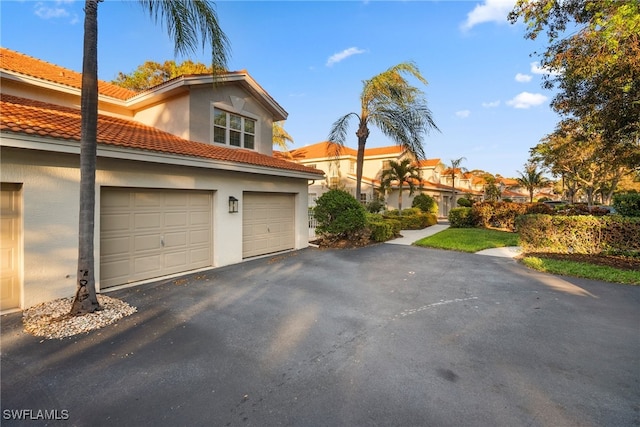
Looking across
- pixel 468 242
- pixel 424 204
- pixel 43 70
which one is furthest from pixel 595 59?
pixel 424 204

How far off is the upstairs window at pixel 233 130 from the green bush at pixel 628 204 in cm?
1386

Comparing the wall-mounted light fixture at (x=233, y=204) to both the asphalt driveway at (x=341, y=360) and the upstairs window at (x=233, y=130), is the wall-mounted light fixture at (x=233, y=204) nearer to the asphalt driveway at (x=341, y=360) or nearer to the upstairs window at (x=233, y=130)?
the asphalt driveway at (x=341, y=360)

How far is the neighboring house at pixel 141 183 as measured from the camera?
530cm

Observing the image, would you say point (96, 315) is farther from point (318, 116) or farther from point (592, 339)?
point (318, 116)

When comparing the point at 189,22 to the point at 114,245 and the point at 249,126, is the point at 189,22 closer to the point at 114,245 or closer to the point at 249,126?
the point at 114,245

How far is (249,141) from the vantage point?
1239cm

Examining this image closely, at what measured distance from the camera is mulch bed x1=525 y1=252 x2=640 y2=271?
8.38m

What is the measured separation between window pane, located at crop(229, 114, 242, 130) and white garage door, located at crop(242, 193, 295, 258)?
342cm

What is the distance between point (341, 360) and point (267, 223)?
24.2ft

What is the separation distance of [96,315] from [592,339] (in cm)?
779

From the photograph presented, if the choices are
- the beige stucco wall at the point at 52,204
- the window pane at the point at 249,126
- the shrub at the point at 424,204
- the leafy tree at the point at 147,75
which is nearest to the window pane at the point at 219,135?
the window pane at the point at 249,126

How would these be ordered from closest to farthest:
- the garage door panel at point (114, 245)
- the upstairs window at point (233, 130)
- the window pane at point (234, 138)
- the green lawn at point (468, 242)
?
the garage door panel at point (114, 245), the upstairs window at point (233, 130), the window pane at point (234, 138), the green lawn at point (468, 242)

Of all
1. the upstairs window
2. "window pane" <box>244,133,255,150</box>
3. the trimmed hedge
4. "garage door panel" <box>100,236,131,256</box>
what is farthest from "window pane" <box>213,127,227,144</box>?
the trimmed hedge

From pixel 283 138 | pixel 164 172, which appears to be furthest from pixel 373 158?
pixel 164 172
